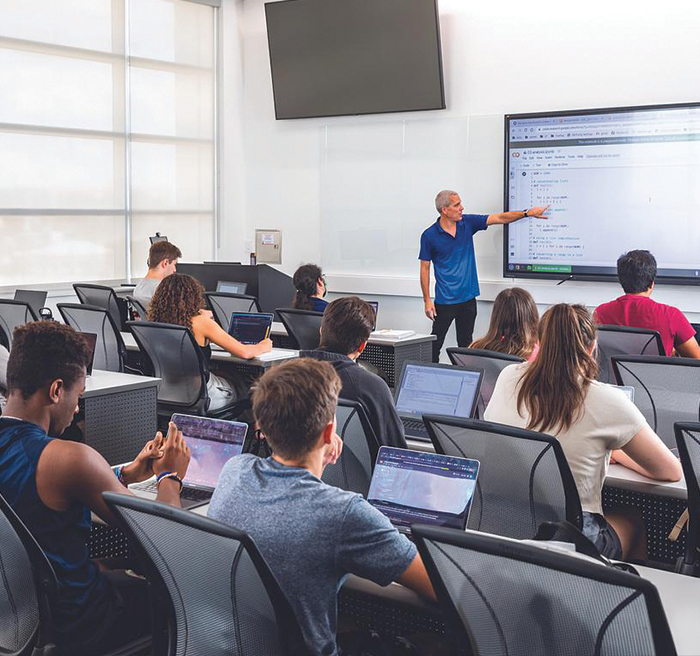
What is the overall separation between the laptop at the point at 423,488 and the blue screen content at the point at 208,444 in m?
0.53

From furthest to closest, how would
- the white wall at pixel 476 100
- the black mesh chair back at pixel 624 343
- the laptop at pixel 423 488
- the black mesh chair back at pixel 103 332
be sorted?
the white wall at pixel 476 100, the black mesh chair back at pixel 103 332, the black mesh chair back at pixel 624 343, the laptop at pixel 423 488

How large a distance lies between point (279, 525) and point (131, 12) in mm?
8039

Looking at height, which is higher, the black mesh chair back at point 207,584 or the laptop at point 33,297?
the laptop at point 33,297

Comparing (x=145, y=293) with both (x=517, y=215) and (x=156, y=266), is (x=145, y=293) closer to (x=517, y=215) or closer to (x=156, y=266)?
(x=156, y=266)

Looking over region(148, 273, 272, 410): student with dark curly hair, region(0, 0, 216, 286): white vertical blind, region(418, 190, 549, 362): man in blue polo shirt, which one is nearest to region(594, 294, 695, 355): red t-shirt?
region(148, 273, 272, 410): student with dark curly hair

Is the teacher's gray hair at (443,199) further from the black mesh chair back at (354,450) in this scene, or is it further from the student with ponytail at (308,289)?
the black mesh chair back at (354,450)

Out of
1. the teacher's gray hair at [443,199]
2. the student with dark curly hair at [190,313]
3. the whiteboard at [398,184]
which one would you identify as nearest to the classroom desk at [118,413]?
the student with dark curly hair at [190,313]

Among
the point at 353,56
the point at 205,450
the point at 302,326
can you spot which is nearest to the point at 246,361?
the point at 302,326

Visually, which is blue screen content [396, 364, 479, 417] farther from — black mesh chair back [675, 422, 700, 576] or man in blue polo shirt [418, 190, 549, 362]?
man in blue polo shirt [418, 190, 549, 362]

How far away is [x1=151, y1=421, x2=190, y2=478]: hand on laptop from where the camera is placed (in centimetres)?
263

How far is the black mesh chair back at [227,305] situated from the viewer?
672 cm

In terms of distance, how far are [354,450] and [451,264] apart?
475 cm

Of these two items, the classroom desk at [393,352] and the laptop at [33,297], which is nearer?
the classroom desk at [393,352]

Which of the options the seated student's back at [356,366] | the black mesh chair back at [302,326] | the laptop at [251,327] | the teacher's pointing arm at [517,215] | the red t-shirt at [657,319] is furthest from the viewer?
the teacher's pointing arm at [517,215]
